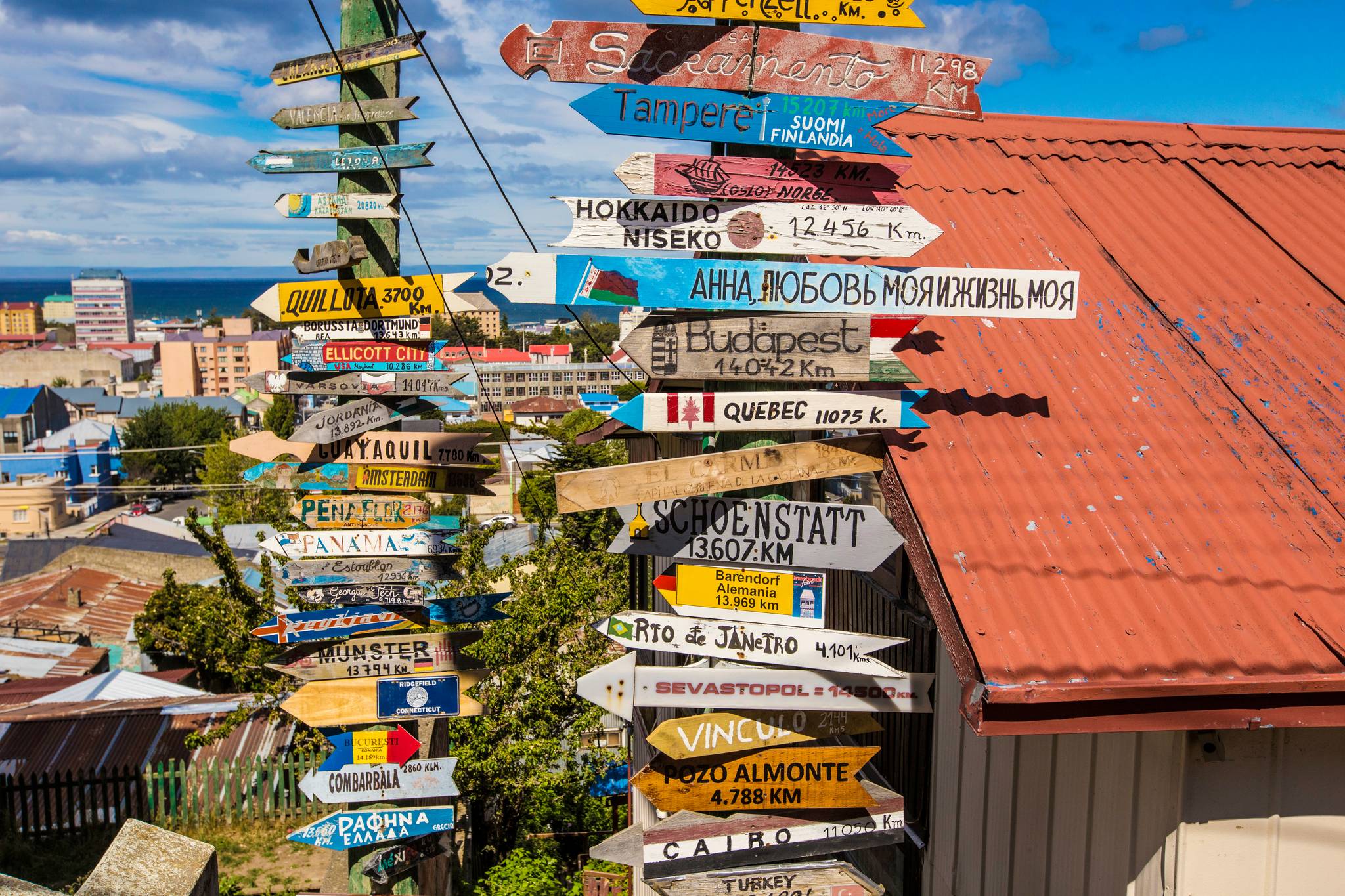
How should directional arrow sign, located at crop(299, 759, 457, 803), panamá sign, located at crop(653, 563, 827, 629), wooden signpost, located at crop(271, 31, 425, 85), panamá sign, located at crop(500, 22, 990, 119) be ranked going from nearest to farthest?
1. panamá sign, located at crop(500, 22, 990, 119)
2. panamá sign, located at crop(653, 563, 827, 629)
3. wooden signpost, located at crop(271, 31, 425, 85)
4. directional arrow sign, located at crop(299, 759, 457, 803)

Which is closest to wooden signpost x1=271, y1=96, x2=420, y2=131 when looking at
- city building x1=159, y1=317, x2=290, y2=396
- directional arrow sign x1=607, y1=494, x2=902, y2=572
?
directional arrow sign x1=607, y1=494, x2=902, y2=572

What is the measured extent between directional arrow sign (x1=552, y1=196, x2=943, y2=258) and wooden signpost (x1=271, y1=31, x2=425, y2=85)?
2682 millimetres

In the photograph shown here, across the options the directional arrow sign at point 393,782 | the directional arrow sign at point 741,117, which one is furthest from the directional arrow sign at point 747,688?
the directional arrow sign at point 393,782

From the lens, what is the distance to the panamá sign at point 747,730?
4.31 meters

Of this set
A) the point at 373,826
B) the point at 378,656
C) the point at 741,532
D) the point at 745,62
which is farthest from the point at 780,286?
the point at 373,826

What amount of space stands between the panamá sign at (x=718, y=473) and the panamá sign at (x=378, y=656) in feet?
8.61

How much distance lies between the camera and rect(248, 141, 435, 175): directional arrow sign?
631cm

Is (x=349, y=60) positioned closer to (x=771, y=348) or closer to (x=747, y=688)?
(x=771, y=348)

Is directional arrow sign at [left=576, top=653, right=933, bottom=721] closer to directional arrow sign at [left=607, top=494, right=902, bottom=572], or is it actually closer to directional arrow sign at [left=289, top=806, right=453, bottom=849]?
directional arrow sign at [left=607, top=494, right=902, bottom=572]

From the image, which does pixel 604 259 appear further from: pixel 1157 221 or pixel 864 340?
pixel 1157 221

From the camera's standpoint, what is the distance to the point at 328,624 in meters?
6.51

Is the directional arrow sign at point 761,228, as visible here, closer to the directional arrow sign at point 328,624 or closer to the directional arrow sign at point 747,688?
the directional arrow sign at point 747,688

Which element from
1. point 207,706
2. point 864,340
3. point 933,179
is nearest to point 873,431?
point 864,340

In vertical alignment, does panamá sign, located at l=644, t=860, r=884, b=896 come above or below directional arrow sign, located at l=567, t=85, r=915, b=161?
below
